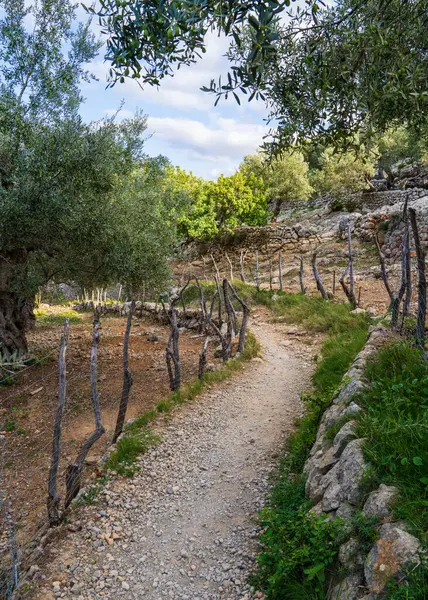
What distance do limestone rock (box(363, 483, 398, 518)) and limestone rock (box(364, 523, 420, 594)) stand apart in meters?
0.24

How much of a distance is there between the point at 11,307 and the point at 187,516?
883 cm

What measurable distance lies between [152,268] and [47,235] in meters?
3.13

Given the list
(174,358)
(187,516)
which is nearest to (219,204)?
(174,358)

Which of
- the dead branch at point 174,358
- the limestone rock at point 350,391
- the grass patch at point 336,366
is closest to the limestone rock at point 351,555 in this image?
the limestone rock at point 350,391

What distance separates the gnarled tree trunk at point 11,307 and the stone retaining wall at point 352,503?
30.7ft

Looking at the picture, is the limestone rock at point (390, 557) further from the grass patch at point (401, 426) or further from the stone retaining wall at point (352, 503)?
the grass patch at point (401, 426)

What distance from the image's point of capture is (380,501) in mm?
3547

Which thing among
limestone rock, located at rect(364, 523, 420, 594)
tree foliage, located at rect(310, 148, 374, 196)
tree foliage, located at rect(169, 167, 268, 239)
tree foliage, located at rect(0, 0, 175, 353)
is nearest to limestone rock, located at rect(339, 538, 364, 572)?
limestone rock, located at rect(364, 523, 420, 594)

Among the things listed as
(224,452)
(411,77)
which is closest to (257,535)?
(224,452)

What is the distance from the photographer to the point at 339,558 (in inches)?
139

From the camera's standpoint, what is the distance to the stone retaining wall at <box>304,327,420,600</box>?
118 inches

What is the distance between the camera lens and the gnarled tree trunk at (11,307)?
1113cm

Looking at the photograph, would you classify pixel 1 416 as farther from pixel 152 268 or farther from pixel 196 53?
pixel 196 53

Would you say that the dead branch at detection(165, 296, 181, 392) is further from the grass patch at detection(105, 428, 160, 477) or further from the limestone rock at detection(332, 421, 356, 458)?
the limestone rock at detection(332, 421, 356, 458)
